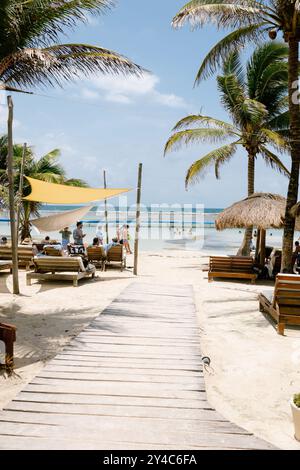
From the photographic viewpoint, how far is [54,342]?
15.6 ft

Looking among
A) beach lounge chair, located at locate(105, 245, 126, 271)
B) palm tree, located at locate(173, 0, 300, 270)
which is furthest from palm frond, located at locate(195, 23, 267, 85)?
beach lounge chair, located at locate(105, 245, 126, 271)

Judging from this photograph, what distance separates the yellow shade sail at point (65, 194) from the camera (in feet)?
35.0

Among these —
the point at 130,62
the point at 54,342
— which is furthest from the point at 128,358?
the point at 130,62

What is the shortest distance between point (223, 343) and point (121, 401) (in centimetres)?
227

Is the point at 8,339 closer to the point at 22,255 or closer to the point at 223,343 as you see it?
the point at 223,343

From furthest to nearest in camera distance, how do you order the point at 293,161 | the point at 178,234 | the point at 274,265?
the point at 178,234, the point at 274,265, the point at 293,161

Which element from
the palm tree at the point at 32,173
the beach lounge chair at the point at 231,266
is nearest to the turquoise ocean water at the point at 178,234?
the palm tree at the point at 32,173

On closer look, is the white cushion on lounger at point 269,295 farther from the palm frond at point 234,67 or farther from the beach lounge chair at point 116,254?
the palm frond at point 234,67

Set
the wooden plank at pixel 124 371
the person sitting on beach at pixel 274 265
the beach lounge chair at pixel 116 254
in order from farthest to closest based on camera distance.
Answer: the beach lounge chair at pixel 116 254 → the person sitting on beach at pixel 274 265 → the wooden plank at pixel 124 371

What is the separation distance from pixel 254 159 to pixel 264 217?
490 centimetres

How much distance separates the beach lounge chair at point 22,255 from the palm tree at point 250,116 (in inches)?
222

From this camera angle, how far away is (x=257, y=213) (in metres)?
9.85

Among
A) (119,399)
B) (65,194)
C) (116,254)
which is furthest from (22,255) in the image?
(119,399)

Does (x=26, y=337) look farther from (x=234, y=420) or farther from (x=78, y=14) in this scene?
(x=78, y=14)
